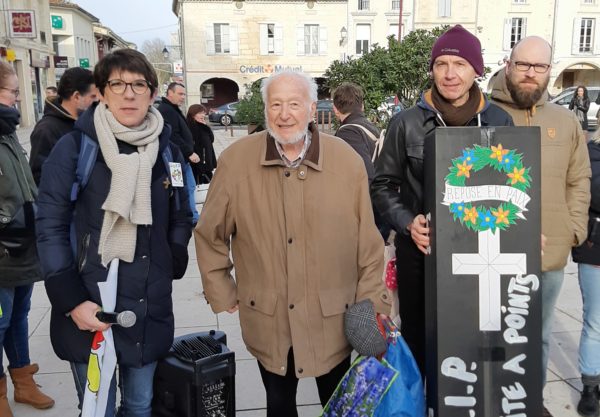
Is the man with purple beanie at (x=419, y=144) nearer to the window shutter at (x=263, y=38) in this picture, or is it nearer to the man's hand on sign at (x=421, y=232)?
the man's hand on sign at (x=421, y=232)

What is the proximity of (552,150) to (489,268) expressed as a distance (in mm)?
A: 818

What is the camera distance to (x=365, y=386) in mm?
2213

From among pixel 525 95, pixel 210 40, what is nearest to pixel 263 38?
pixel 210 40

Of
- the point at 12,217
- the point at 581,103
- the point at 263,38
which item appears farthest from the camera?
the point at 263,38

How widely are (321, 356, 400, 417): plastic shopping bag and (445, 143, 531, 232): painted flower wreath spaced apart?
0.70 metres

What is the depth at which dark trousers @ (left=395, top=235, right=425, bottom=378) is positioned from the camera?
2.57 m

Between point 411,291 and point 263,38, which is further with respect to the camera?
point 263,38

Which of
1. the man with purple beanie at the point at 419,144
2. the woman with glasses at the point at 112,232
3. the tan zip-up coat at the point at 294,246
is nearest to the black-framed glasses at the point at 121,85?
the woman with glasses at the point at 112,232

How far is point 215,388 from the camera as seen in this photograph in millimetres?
2523

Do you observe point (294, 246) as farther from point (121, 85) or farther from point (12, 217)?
point (12, 217)

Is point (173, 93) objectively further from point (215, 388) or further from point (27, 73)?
point (27, 73)

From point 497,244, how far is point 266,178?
1019 millimetres

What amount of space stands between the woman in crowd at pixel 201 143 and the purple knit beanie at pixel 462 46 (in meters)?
6.13

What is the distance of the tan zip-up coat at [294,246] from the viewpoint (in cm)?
227
